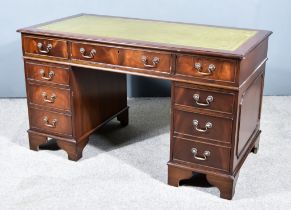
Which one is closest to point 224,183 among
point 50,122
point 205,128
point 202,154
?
point 202,154

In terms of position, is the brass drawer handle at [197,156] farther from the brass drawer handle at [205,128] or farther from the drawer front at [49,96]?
the drawer front at [49,96]

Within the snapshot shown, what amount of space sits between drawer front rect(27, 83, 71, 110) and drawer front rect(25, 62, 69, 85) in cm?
A: 4

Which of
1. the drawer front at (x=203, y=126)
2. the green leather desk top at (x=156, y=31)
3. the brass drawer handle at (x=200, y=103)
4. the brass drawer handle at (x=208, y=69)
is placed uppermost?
the green leather desk top at (x=156, y=31)

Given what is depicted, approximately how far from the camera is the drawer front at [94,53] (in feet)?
7.32

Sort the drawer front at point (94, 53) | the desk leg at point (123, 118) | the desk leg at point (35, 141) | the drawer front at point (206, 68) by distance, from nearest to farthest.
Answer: the drawer front at point (206, 68) → the drawer front at point (94, 53) → the desk leg at point (35, 141) → the desk leg at point (123, 118)

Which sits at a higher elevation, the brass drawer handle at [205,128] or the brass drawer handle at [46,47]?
the brass drawer handle at [46,47]

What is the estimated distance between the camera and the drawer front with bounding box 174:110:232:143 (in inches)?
82.3

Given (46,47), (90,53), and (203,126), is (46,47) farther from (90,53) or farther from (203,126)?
(203,126)

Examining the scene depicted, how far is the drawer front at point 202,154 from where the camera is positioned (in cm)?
213

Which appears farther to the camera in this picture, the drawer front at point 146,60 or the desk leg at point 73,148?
the desk leg at point 73,148

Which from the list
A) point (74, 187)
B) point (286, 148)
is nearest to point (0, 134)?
point (74, 187)

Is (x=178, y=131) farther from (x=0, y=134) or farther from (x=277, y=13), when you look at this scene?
(x=277, y=13)

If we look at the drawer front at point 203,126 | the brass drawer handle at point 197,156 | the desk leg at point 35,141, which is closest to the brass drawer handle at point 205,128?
the drawer front at point 203,126

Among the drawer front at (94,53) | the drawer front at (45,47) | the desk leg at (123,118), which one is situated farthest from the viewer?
the desk leg at (123,118)
